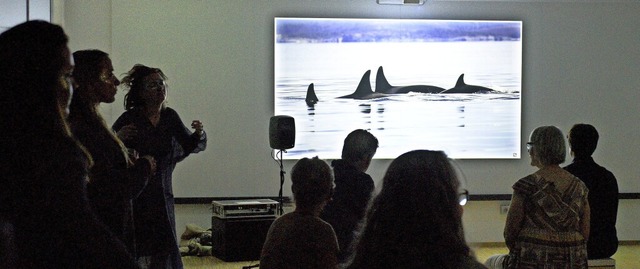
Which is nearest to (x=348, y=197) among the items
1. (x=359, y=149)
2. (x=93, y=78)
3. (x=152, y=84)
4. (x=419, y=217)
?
(x=359, y=149)

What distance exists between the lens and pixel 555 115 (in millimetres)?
8375

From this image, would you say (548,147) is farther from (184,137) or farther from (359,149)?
(184,137)

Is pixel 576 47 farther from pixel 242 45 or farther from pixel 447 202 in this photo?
pixel 447 202

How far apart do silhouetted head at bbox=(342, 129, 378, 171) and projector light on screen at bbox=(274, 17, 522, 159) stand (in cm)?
374

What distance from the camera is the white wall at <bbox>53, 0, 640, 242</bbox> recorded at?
786cm

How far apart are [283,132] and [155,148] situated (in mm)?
3227

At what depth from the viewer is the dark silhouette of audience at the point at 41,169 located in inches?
53.7

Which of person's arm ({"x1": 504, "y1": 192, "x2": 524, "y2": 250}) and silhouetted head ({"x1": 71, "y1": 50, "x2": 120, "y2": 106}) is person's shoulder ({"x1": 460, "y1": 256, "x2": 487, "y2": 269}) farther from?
person's arm ({"x1": 504, "y1": 192, "x2": 524, "y2": 250})

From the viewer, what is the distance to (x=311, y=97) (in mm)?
8031

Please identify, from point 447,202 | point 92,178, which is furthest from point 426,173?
point 92,178

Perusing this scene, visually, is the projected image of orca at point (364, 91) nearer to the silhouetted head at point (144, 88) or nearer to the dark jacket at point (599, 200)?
the dark jacket at point (599, 200)

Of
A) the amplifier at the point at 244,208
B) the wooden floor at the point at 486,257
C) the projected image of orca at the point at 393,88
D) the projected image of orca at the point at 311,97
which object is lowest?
the wooden floor at the point at 486,257

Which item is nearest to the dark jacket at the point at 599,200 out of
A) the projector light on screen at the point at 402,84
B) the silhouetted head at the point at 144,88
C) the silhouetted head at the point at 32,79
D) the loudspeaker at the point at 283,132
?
the silhouetted head at the point at 144,88

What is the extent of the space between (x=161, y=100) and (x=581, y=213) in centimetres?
204
